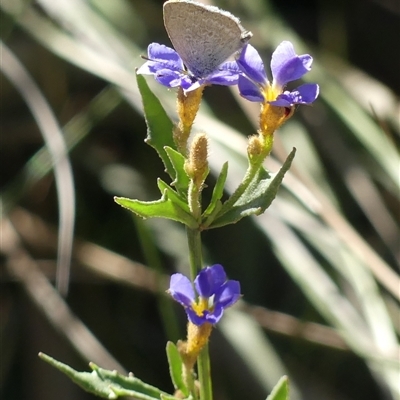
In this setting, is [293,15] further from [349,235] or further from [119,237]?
[349,235]

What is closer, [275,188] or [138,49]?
[275,188]

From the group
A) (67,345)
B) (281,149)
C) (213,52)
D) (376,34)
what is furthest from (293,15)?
(213,52)

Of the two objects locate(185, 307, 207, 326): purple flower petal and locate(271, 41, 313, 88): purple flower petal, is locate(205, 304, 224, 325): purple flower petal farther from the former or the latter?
locate(271, 41, 313, 88): purple flower petal

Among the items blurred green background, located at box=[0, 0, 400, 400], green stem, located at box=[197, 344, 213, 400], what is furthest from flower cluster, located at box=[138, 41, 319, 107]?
blurred green background, located at box=[0, 0, 400, 400]

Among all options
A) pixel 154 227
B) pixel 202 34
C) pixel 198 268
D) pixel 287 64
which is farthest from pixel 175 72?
pixel 154 227

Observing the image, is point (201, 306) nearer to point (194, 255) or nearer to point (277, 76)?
point (194, 255)

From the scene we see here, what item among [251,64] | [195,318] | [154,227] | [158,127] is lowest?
[195,318]

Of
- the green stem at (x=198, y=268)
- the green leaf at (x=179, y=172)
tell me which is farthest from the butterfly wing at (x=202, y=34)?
the green stem at (x=198, y=268)
